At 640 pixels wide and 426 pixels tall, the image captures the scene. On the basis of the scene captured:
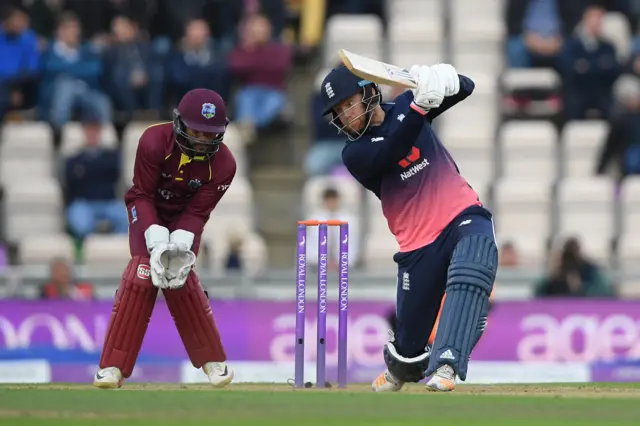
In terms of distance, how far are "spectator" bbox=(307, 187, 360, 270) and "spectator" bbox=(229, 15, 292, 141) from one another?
150cm

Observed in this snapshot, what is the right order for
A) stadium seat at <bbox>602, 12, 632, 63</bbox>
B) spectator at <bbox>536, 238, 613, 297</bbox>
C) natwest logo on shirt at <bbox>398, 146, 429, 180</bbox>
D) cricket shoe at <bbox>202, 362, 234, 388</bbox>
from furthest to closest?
stadium seat at <bbox>602, 12, 632, 63</bbox>
spectator at <bbox>536, 238, 613, 297</bbox>
cricket shoe at <bbox>202, 362, 234, 388</bbox>
natwest logo on shirt at <bbox>398, 146, 429, 180</bbox>

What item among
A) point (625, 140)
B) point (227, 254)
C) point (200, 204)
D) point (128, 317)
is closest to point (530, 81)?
point (625, 140)

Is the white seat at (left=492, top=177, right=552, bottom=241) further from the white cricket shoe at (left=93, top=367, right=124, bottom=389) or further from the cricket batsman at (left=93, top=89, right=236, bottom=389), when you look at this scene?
the white cricket shoe at (left=93, top=367, right=124, bottom=389)

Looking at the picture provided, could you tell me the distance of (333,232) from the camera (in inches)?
494

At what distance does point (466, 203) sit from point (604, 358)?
13.8 feet

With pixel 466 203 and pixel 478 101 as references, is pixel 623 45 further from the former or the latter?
pixel 466 203

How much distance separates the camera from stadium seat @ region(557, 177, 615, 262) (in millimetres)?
13383

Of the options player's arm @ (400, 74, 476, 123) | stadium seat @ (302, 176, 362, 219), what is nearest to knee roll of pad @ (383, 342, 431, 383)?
player's arm @ (400, 74, 476, 123)

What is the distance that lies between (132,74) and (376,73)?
7.13 metres

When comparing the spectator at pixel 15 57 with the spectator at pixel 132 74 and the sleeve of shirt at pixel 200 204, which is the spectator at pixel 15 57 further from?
the sleeve of shirt at pixel 200 204

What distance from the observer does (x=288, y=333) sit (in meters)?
12.0

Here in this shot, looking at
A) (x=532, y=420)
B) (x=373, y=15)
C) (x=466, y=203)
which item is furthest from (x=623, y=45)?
(x=532, y=420)

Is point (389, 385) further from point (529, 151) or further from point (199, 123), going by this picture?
point (529, 151)

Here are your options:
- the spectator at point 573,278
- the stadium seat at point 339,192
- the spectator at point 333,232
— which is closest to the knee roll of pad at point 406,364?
the spectator at point 333,232
